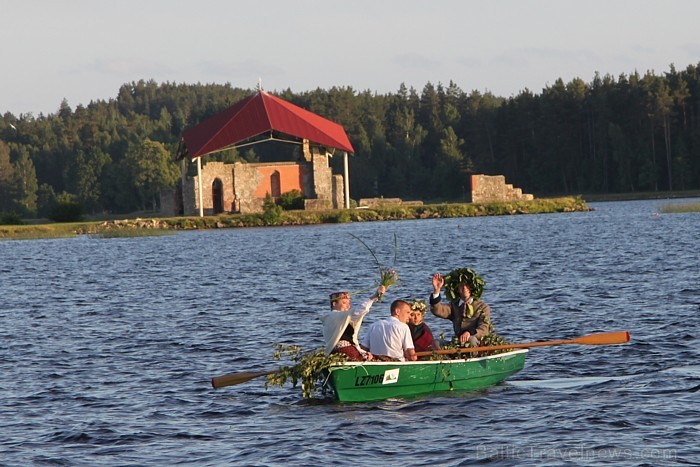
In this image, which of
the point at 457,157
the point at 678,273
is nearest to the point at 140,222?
the point at 678,273

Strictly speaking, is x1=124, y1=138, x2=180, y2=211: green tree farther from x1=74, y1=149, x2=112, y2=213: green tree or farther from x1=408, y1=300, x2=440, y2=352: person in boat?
x1=408, y1=300, x2=440, y2=352: person in boat

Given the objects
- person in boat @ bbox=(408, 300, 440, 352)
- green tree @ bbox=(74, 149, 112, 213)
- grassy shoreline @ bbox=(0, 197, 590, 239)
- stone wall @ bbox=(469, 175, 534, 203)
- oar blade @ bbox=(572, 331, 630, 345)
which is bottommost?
oar blade @ bbox=(572, 331, 630, 345)

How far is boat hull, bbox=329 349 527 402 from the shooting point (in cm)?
1712

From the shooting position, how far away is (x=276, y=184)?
287 feet

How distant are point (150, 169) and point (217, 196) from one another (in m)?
47.3

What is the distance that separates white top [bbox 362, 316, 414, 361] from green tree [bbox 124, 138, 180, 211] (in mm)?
115691

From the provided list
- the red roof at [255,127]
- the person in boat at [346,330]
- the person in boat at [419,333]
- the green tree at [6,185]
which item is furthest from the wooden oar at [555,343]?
the green tree at [6,185]

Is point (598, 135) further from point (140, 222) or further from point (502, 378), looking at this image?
point (502, 378)

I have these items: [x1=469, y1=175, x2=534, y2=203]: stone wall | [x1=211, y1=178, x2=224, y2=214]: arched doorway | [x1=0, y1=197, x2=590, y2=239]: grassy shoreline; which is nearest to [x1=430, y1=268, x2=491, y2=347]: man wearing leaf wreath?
[x1=0, y1=197, x2=590, y2=239]: grassy shoreline

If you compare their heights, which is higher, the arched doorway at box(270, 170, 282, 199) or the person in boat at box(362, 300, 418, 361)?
the arched doorway at box(270, 170, 282, 199)

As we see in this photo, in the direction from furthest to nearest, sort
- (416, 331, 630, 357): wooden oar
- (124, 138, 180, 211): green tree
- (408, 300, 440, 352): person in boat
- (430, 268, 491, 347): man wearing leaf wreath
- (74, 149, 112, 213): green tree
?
(74, 149, 112, 213): green tree
(124, 138, 180, 211): green tree
(430, 268, 491, 347): man wearing leaf wreath
(408, 300, 440, 352): person in boat
(416, 331, 630, 357): wooden oar

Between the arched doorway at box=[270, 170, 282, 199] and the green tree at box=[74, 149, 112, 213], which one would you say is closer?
the arched doorway at box=[270, 170, 282, 199]

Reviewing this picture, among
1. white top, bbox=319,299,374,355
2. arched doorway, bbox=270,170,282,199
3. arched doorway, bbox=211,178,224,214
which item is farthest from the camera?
arched doorway, bbox=270,170,282,199

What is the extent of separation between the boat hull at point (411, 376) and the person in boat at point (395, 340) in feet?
0.97
